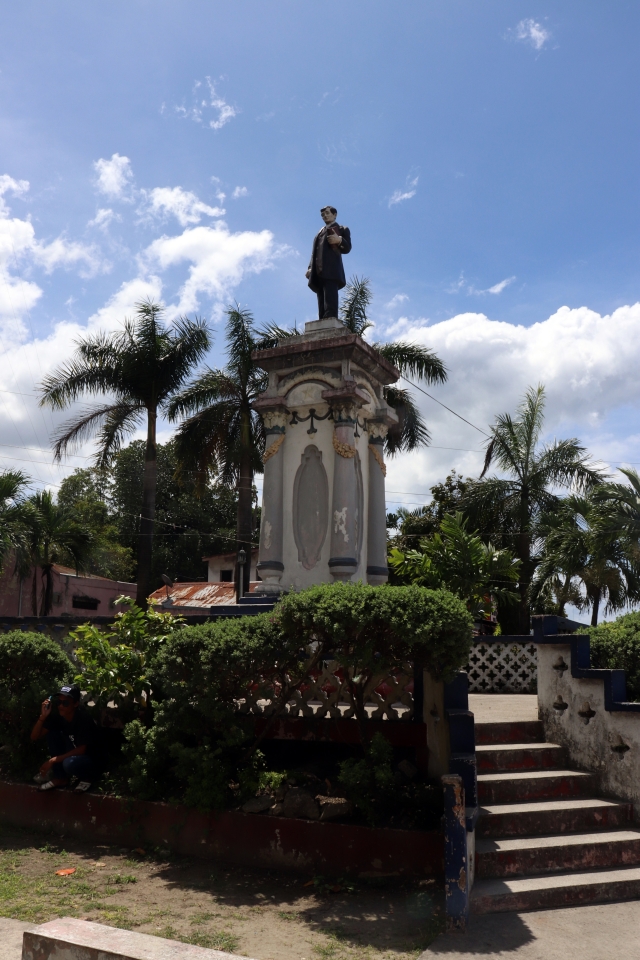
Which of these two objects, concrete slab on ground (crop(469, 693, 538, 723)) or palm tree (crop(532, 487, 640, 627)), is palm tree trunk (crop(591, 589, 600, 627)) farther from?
concrete slab on ground (crop(469, 693, 538, 723))

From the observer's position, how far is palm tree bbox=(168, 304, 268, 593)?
23.2 m

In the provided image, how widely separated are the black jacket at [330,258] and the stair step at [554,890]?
30.3ft

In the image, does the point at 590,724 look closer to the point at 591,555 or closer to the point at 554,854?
the point at 554,854

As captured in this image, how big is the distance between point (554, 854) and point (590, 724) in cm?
157

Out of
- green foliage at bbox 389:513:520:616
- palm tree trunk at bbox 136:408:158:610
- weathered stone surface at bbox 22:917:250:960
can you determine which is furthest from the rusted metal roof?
weathered stone surface at bbox 22:917:250:960

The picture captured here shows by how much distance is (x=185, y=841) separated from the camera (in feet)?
22.6

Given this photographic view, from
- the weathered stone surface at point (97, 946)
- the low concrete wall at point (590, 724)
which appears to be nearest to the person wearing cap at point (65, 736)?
the weathered stone surface at point (97, 946)

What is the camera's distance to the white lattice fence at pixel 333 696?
7070 mm

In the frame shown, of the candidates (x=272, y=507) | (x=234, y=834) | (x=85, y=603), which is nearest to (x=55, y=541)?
(x=85, y=603)

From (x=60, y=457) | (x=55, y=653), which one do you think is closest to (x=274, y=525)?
(x=55, y=653)

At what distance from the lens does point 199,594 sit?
1387 inches

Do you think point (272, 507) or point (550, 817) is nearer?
point (550, 817)

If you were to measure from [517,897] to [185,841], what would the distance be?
286cm

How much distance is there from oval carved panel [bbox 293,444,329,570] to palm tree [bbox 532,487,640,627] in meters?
9.43
